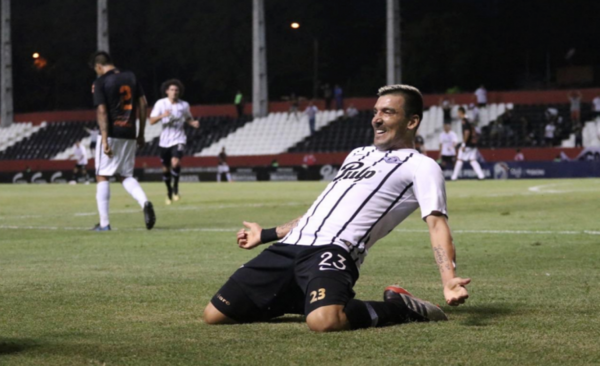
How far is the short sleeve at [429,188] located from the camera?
19.1ft

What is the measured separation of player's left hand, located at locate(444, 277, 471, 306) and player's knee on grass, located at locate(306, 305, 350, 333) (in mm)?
582

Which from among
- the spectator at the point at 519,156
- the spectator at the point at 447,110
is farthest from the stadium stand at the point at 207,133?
the spectator at the point at 519,156

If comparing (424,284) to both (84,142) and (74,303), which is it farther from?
(84,142)

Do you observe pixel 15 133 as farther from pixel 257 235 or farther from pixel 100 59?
pixel 257 235

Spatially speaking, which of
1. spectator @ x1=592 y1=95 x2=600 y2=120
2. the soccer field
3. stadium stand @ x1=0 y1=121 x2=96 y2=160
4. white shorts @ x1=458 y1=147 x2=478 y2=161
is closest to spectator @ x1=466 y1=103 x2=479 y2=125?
spectator @ x1=592 y1=95 x2=600 y2=120

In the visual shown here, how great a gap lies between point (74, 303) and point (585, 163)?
33.5 metres

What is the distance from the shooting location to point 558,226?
45.7 ft

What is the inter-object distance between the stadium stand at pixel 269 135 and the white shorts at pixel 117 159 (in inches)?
1516

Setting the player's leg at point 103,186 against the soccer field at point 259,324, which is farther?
the player's leg at point 103,186

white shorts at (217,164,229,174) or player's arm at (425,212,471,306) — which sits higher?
player's arm at (425,212,471,306)

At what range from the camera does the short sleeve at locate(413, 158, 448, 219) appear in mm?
5809

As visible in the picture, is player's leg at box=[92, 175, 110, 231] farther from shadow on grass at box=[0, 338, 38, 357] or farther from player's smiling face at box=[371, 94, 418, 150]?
shadow on grass at box=[0, 338, 38, 357]

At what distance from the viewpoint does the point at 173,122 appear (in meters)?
21.5

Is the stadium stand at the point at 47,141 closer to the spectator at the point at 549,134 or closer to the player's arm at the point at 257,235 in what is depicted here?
the spectator at the point at 549,134
